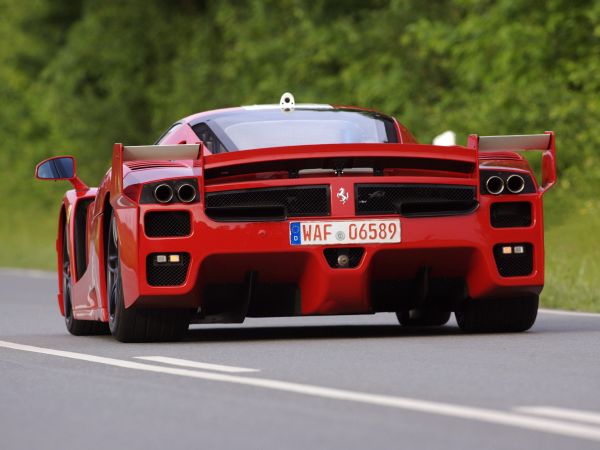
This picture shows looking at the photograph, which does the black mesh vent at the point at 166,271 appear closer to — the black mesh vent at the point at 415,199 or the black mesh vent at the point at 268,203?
the black mesh vent at the point at 268,203

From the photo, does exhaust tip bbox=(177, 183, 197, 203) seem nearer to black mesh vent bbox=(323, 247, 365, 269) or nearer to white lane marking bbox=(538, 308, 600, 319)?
black mesh vent bbox=(323, 247, 365, 269)

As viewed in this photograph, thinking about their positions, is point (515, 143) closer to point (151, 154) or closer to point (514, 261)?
point (514, 261)

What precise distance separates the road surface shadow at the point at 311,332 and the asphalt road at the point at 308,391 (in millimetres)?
33

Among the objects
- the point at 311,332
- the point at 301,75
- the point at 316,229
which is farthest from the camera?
the point at 301,75

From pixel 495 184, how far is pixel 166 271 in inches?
71.5

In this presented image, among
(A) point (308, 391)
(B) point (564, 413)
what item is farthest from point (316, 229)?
(B) point (564, 413)

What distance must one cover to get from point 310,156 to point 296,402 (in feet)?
10.1

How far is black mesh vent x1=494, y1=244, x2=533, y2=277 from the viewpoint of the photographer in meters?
9.97

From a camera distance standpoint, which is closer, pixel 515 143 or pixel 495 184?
pixel 495 184

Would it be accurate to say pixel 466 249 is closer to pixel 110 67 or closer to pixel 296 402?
pixel 296 402

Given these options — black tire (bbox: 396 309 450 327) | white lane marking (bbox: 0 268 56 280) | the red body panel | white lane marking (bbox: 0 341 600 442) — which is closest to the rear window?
the red body panel

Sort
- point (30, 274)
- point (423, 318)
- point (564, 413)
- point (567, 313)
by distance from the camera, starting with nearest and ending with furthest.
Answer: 1. point (564, 413)
2. point (423, 318)
3. point (567, 313)
4. point (30, 274)

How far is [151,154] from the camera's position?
9.89 m

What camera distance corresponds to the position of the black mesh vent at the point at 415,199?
969 centimetres
